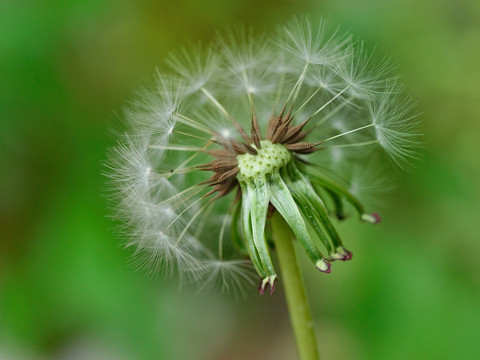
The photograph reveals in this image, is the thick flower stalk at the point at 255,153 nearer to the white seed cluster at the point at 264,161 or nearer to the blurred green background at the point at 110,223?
the white seed cluster at the point at 264,161

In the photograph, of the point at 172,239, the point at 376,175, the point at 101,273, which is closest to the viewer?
the point at 172,239

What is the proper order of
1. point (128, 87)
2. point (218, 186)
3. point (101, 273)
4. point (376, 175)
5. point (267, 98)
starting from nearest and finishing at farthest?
point (218, 186)
point (267, 98)
point (376, 175)
point (101, 273)
point (128, 87)

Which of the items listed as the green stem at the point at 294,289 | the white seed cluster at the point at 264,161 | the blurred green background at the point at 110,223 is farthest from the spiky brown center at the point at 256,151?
the blurred green background at the point at 110,223

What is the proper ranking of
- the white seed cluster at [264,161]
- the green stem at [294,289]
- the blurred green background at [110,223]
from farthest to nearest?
the blurred green background at [110,223], the green stem at [294,289], the white seed cluster at [264,161]

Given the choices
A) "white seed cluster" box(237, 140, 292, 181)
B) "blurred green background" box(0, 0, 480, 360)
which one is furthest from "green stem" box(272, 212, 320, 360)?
"blurred green background" box(0, 0, 480, 360)

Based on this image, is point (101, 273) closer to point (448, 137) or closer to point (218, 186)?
point (218, 186)

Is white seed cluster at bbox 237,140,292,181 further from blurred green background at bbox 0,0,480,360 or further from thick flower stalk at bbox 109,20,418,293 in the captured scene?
blurred green background at bbox 0,0,480,360

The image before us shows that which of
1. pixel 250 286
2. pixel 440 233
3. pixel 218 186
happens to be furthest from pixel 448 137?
pixel 218 186
